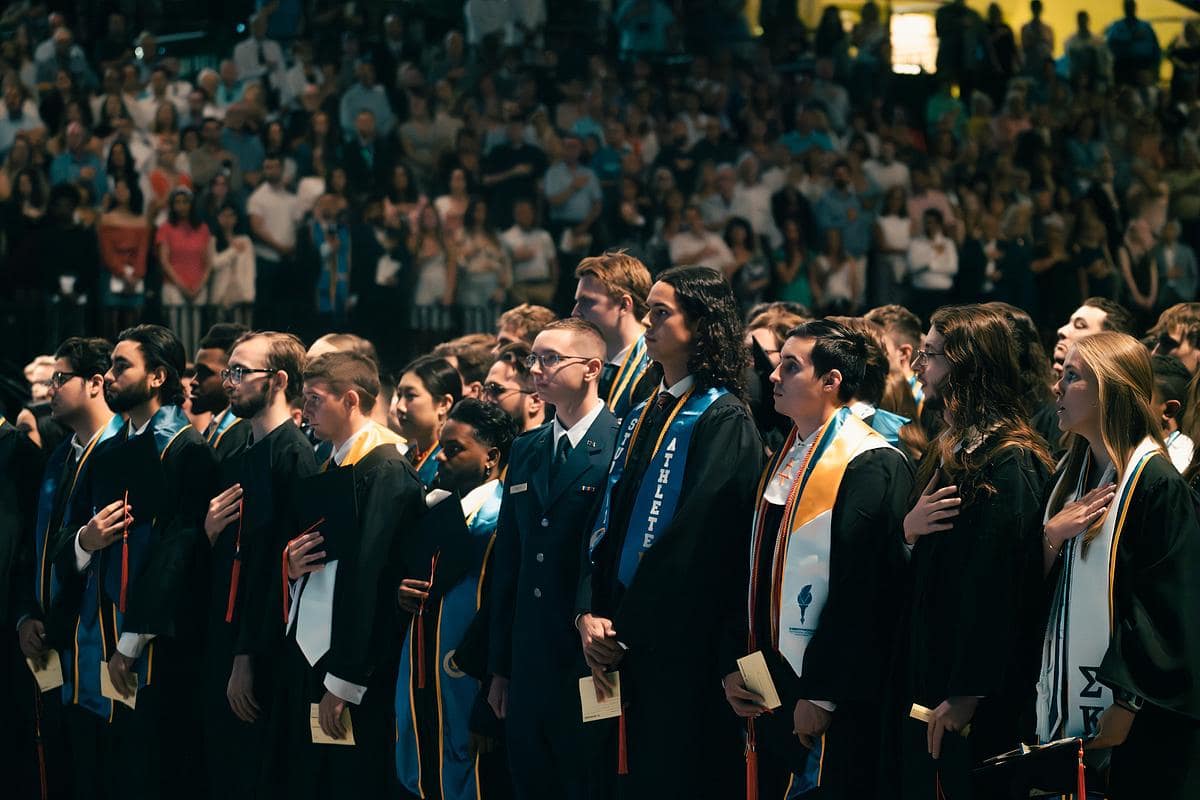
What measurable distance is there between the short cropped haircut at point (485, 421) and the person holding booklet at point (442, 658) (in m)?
0.28

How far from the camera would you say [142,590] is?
23.1ft

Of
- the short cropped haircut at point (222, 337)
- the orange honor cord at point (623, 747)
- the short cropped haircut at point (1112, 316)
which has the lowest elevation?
the orange honor cord at point (623, 747)

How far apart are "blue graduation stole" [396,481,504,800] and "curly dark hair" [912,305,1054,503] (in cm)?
184

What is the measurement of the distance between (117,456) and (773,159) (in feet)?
32.8

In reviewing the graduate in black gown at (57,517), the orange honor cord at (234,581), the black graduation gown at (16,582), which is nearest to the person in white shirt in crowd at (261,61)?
the black graduation gown at (16,582)

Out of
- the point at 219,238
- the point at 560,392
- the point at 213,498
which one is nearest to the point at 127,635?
the point at 213,498

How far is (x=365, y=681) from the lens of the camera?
638cm

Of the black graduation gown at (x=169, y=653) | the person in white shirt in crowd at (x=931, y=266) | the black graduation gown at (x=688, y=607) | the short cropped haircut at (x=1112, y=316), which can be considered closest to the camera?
the black graduation gown at (x=688, y=607)

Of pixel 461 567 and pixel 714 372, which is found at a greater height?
pixel 714 372

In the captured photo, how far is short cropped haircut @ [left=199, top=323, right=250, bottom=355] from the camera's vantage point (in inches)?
309

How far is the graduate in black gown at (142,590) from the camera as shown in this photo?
7.11m

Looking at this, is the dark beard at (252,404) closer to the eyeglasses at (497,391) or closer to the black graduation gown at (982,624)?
the eyeglasses at (497,391)

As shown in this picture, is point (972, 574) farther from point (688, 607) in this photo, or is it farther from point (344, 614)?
point (344, 614)

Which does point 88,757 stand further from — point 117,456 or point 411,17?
point 411,17
